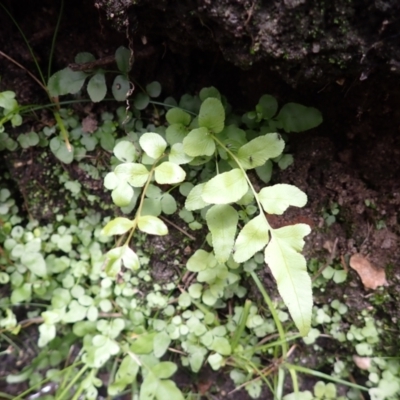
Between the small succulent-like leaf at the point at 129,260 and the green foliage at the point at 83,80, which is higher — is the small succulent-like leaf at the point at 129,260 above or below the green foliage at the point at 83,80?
below

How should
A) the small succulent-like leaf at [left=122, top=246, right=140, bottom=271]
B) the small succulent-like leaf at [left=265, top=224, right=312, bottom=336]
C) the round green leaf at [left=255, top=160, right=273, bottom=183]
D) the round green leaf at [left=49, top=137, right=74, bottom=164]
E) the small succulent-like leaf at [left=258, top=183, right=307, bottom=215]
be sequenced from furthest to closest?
1. the round green leaf at [left=49, top=137, right=74, bottom=164]
2. the round green leaf at [left=255, top=160, right=273, bottom=183]
3. the small succulent-like leaf at [left=122, top=246, right=140, bottom=271]
4. the small succulent-like leaf at [left=258, top=183, right=307, bottom=215]
5. the small succulent-like leaf at [left=265, top=224, right=312, bottom=336]

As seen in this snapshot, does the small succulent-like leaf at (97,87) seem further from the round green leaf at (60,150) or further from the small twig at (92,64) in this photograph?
the round green leaf at (60,150)

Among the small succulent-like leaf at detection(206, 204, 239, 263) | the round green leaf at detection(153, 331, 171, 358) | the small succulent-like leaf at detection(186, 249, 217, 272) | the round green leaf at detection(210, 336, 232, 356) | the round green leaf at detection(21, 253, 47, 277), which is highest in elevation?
the small succulent-like leaf at detection(206, 204, 239, 263)

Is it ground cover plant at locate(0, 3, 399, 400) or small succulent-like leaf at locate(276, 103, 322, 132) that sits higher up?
small succulent-like leaf at locate(276, 103, 322, 132)

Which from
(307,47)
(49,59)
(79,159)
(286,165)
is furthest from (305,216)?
(49,59)

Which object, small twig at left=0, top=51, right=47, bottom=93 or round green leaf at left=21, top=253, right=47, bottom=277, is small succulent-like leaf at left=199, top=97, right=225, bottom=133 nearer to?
small twig at left=0, top=51, right=47, bottom=93

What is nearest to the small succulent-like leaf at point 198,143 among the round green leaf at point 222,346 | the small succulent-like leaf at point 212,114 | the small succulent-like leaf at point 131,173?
the small succulent-like leaf at point 212,114

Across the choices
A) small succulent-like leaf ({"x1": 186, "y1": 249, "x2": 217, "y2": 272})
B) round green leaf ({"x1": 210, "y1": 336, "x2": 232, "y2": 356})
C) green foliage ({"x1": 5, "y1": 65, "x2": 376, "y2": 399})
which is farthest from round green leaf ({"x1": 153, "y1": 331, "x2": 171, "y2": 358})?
small succulent-like leaf ({"x1": 186, "y1": 249, "x2": 217, "y2": 272})
